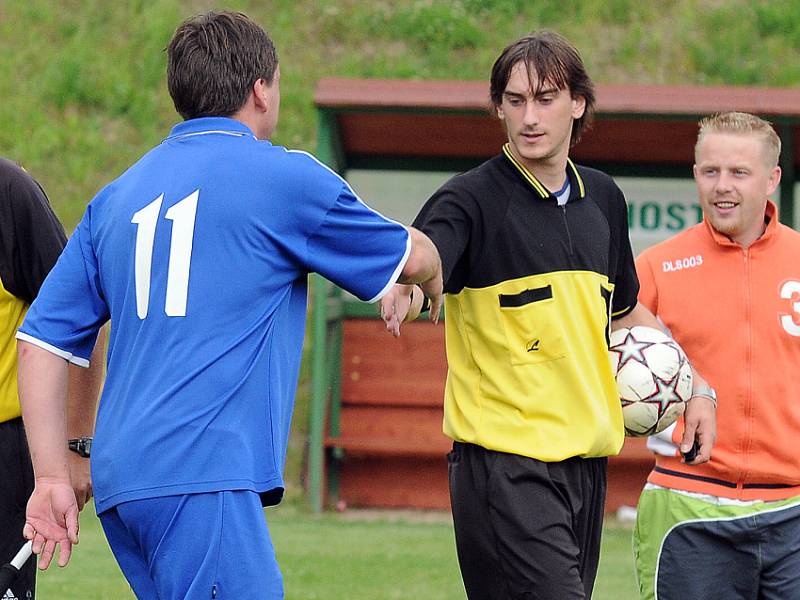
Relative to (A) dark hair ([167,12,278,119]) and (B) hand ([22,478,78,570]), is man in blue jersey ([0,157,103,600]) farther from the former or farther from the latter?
(A) dark hair ([167,12,278,119])

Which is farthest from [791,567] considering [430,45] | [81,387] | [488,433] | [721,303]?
[430,45]

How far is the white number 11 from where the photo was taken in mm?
3207

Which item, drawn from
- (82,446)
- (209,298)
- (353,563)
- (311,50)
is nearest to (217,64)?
(209,298)

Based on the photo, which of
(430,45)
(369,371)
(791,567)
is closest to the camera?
(791,567)

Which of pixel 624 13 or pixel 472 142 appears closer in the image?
pixel 472 142

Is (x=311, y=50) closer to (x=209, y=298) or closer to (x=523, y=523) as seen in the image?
(x=523, y=523)

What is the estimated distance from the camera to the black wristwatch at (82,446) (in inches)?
147

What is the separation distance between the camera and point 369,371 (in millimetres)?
11508

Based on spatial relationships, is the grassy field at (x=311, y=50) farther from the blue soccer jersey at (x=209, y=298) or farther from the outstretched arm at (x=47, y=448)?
the blue soccer jersey at (x=209, y=298)

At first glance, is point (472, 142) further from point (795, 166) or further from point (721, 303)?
point (721, 303)

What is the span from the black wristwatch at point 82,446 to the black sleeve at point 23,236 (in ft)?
2.49

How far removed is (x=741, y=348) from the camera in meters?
4.75

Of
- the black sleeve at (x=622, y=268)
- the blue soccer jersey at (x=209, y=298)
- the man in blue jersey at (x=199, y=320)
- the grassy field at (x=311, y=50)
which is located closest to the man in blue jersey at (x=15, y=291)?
the man in blue jersey at (x=199, y=320)

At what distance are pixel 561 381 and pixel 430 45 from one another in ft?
42.4
